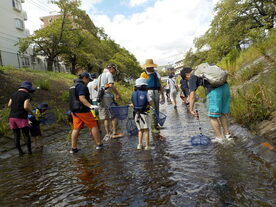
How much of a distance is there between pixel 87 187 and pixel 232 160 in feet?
8.13

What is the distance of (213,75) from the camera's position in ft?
15.5

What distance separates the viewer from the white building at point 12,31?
1273 inches

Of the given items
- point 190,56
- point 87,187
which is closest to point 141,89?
point 87,187

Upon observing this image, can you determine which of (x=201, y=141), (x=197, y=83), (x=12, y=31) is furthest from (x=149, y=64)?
(x=12, y=31)

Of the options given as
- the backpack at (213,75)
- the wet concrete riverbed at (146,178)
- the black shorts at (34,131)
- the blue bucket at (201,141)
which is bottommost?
the wet concrete riverbed at (146,178)

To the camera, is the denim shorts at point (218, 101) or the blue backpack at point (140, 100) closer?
the denim shorts at point (218, 101)

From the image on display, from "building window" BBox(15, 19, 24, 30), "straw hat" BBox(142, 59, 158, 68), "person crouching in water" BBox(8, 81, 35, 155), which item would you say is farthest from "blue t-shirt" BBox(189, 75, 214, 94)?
"building window" BBox(15, 19, 24, 30)

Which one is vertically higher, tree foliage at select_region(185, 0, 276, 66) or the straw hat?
tree foliage at select_region(185, 0, 276, 66)

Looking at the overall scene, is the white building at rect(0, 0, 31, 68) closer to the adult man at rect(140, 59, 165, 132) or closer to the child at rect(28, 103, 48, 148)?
the child at rect(28, 103, 48, 148)

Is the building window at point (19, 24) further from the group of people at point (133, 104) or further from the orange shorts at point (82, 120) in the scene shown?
the orange shorts at point (82, 120)

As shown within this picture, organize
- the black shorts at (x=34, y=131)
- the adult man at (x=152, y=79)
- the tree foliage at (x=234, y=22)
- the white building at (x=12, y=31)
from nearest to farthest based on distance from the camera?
1. the adult man at (x=152, y=79)
2. the black shorts at (x=34, y=131)
3. the tree foliage at (x=234, y=22)
4. the white building at (x=12, y=31)

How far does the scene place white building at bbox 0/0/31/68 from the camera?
32.3 metres

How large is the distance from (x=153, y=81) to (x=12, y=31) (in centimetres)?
3785

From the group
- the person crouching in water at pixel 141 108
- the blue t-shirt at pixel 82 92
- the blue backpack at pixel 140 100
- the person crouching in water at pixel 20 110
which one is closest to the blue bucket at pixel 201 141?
the person crouching in water at pixel 141 108
